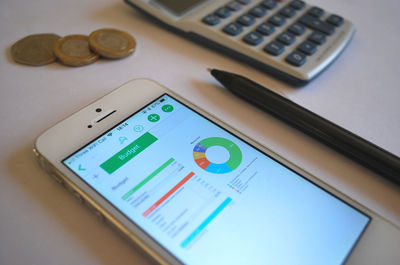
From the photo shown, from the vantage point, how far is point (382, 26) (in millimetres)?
466

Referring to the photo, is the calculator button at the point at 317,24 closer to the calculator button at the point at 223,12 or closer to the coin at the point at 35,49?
the calculator button at the point at 223,12

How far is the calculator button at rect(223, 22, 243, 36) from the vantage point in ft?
1.28

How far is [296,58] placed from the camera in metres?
0.36

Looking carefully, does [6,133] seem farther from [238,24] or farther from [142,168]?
[238,24]

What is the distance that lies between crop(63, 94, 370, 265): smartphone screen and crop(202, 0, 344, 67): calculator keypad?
0.45ft

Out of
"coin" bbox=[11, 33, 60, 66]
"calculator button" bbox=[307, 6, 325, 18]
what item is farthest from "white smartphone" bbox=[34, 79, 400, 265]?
"calculator button" bbox=[307, 6, 325, 18]

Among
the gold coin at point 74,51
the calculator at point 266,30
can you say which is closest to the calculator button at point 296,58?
the calculator at point 266,30

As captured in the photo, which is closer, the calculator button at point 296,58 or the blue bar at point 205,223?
the blue bar at point 205,223

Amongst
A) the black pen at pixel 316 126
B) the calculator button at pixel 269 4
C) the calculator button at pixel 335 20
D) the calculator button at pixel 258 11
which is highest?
the calculator button at pixel 335 20

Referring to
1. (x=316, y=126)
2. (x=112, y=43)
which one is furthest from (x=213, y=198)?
(x=112, y=43)

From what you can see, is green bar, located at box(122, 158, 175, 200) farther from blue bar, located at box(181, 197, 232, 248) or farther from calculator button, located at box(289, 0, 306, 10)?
calculator button, located at box(289, 0, 306, 10)

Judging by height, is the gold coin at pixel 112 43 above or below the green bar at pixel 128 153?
above

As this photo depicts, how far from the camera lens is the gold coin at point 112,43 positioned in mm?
376

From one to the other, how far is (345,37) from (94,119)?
314 millimetres
